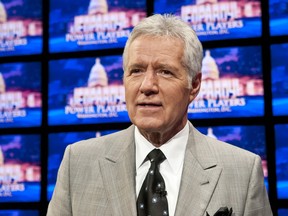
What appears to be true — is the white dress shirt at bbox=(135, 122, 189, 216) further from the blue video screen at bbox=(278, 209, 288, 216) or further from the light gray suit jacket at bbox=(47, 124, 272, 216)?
the blue video screen at bbox=(278, 209, 288, 216)

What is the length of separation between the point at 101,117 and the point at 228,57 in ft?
3.50

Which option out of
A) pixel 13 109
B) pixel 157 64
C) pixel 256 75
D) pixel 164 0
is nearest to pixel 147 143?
pixel 157 64

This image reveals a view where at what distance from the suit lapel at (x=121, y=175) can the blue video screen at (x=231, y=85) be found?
1.90m

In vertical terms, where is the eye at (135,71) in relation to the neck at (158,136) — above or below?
above

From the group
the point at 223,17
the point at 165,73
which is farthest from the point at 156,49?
the point at 223,17

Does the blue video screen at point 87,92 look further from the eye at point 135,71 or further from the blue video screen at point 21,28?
the eye at point 135,71

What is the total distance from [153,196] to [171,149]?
0.68 feet

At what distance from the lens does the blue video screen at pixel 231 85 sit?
370cm

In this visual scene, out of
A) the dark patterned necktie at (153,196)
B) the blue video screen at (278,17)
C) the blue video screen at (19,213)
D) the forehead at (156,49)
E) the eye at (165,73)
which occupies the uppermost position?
the blue video screen at (278,17)

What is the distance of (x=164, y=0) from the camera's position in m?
3.99

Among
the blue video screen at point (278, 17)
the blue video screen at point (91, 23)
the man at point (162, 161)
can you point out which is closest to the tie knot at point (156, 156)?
the man at point (162, 161)

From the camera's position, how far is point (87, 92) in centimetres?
405

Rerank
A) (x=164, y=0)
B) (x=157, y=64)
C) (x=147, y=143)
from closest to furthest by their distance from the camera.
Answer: (x=157, y=64) < (x=147, y=143) < (x=164, y=0)

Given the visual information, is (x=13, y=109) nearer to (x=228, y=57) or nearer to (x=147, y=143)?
(x=228, y=57)
